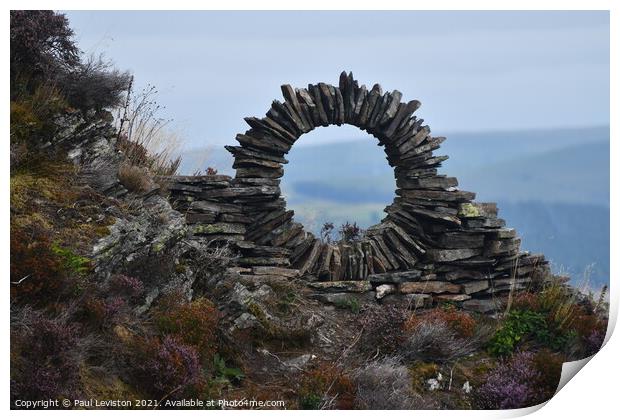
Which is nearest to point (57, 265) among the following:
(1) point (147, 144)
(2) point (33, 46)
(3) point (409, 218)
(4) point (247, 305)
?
(4) point (247, 305)

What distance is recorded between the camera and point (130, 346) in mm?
10344

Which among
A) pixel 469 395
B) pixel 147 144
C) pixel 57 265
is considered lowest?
pixel 469 395

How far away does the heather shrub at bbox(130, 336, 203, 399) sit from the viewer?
400 inches

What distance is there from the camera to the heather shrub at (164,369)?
1015 centimetres

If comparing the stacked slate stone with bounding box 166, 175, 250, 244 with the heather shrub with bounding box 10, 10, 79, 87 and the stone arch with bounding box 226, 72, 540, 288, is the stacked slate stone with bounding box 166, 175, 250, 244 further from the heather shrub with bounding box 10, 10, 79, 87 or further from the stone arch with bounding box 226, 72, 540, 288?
the heather shrub with bounding box 10, 10, 79, 87

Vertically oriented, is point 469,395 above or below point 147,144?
below

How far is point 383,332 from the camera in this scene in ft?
39.0

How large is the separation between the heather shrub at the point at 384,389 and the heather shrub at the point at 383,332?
52 centimetres

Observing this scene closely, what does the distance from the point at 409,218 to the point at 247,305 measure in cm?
312

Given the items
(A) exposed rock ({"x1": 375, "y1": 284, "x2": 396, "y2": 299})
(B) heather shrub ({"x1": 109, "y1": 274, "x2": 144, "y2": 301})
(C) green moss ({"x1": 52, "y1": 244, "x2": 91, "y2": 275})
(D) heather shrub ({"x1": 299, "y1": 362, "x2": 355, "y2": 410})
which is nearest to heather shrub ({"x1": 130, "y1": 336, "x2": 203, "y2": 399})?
(B) heather shrub ({"x1": 109, "y1": 274, "x2": 144, "y2": 301})

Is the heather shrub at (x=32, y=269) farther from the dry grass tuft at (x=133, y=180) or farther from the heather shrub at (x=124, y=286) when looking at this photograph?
the dry grass tuft at (x=133, y=180)

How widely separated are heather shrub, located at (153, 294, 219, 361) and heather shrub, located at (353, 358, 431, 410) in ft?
5.62

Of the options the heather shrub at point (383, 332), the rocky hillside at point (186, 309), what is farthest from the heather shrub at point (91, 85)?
the heather shrub at point (383, 332)
